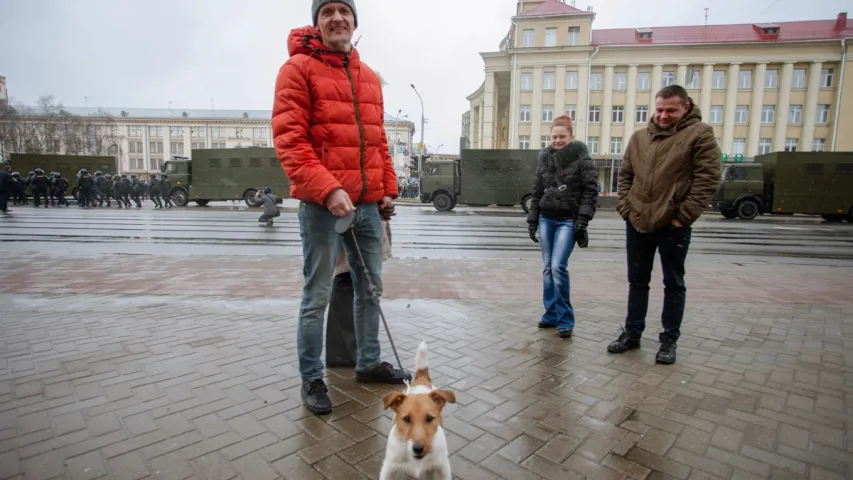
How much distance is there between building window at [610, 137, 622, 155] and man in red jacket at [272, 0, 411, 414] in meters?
49.9

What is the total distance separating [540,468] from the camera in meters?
2.24

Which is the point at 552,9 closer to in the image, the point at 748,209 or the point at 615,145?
the point at 615,145

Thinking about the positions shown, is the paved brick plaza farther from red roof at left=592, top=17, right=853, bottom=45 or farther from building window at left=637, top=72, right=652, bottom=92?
red roof at left=592, top=17, right=853, bottom=45

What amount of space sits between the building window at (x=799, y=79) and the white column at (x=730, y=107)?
522cm

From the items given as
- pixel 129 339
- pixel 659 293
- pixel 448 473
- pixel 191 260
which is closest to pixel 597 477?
pixel 448 473

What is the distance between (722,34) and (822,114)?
12.4m

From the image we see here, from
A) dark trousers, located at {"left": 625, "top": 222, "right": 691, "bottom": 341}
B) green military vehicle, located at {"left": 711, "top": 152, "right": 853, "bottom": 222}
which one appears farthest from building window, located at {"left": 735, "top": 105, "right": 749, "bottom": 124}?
dark trousers, located at {"left": 625, "top": 222, "right": 691, "bottom": 341}

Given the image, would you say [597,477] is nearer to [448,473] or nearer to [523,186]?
A: [448,473]

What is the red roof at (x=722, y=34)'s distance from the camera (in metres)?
45.9

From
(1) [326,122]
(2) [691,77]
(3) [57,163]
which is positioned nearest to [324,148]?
(1) [326,122]

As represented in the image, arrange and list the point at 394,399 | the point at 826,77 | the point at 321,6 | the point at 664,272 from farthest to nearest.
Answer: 1. the point at 826,77
2. the point at 664,272
3. the point at 321,6
4. the point at 394,399

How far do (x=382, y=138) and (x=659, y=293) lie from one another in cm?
465

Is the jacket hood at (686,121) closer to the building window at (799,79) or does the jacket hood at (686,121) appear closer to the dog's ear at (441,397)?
the dog's ear at (441,397)

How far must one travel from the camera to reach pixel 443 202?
979 inches
